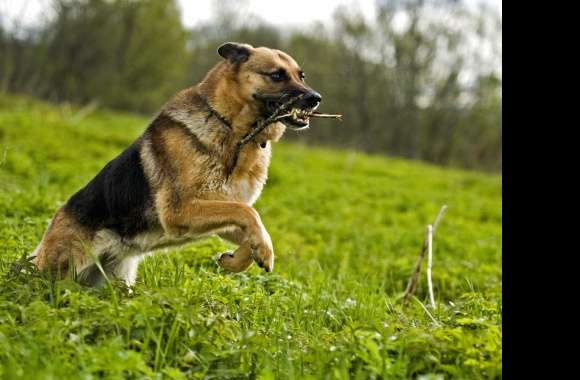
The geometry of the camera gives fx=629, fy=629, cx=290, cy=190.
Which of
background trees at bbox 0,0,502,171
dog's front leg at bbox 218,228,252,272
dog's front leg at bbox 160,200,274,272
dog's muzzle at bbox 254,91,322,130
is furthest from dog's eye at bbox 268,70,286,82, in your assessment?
background trees at bbox 0,0,502,171

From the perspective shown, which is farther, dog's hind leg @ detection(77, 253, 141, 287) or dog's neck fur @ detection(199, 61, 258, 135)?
dog's neck fur @ detection(199, 61, 258, 135)

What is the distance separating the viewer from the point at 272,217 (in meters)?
11.2

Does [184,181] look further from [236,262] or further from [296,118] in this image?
[296,118]

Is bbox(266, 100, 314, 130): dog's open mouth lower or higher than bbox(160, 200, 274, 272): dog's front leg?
higher

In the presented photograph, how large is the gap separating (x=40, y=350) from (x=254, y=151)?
2.28 m

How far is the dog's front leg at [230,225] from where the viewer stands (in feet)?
13.9

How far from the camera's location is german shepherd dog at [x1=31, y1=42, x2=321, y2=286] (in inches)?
180

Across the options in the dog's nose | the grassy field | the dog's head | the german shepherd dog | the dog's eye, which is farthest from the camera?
the dog's eye

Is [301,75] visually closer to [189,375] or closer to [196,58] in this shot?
[189,375]

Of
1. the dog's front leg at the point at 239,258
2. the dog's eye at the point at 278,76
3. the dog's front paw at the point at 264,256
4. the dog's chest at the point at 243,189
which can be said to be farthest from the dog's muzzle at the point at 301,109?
the dog's front paw at the point at 264,256

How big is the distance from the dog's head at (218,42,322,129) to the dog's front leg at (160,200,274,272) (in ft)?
2.85

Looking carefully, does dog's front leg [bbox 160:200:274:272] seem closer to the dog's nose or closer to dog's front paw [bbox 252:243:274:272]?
dog's front paw [bbox 252:243:274:272]

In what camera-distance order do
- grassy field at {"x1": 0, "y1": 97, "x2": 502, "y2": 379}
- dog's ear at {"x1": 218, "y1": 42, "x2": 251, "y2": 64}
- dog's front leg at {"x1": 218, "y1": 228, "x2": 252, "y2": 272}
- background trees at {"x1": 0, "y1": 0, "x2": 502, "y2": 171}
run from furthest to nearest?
background trees at {"x1": 0, "y1": 0, "x2": 502, "y2": 171}, dog's ear at {"x1": 218, "y1": 42, "x2": 251, "y2": 64}, dog's front leg at {"x1": 218, "y1": 228, "x2": 252, "y2": 272}, grassy field at {"x1": 0, "y1": 97, "x2": 502, "y2": 379}

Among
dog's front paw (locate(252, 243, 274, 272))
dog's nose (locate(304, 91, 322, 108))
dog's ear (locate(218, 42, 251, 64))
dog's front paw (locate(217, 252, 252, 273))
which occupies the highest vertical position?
dog's ear (locate(218, 42, 251, 64))
